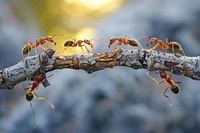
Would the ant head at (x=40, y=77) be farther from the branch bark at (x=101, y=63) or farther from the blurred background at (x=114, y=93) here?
the blurred background at (x=114, y=93)

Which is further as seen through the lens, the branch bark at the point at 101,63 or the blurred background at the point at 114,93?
the blurred background at the point at 114,93

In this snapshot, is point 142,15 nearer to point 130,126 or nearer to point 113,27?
point 113,27

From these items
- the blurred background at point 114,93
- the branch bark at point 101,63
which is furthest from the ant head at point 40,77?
the blurred background at point 114,93

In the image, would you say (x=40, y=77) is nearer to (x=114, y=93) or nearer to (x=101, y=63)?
(x=101, y=63)

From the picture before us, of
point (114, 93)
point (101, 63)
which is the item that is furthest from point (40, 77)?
point (114, 93)

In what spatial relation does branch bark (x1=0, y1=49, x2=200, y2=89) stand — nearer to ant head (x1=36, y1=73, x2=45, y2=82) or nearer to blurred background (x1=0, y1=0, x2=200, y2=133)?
ant head (x1=36, y1=73, x2=45, y2=82)
